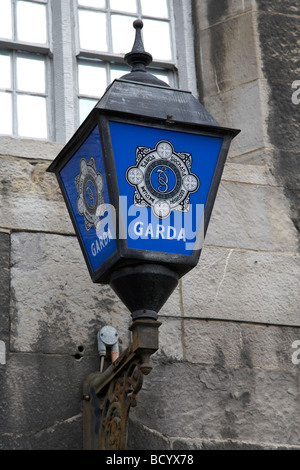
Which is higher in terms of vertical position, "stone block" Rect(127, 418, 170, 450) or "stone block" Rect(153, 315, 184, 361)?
"stone block" Rect(153, 315, 184, 361)

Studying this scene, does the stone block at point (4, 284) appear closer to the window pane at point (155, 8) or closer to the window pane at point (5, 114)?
the window pane at point (5, 114)

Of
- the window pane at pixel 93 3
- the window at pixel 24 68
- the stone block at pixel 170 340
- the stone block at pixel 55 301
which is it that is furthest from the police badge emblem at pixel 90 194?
the window pane at pixel 93 3

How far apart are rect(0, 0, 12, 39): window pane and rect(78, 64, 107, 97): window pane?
0.38 meters

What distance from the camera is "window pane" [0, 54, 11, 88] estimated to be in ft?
17.4

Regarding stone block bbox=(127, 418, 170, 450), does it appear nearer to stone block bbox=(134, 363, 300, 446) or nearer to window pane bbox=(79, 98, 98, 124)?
stone block bbox=(134, 363, 300, 446)

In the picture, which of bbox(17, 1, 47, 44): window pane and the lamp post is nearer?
the lamp post

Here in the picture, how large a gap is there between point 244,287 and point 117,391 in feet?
3.35

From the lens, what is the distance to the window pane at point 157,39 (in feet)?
18.6

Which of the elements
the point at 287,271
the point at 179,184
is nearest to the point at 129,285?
the point at 179,184

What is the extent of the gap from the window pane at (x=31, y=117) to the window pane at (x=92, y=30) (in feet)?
1.33

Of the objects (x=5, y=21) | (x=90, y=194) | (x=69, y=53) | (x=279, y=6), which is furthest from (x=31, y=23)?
(x=90, y=194)

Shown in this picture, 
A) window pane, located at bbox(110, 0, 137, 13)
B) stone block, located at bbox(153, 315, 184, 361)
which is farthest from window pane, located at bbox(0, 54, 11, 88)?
stone block, located at bbox(153, 315, 184, 361)

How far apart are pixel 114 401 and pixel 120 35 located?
2.07 m

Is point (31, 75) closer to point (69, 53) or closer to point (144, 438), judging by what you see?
point (69, 53)
